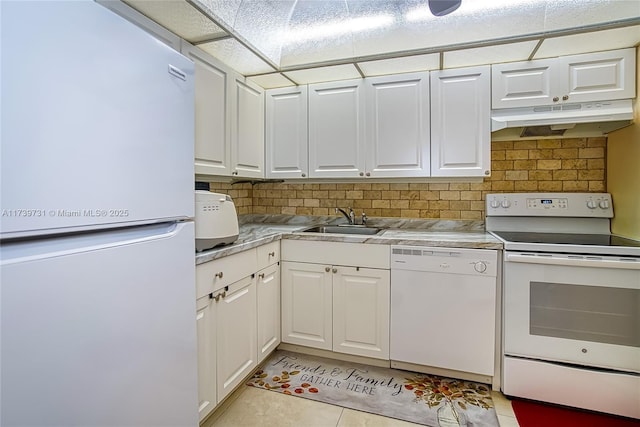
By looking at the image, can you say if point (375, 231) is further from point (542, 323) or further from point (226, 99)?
point (226, 99)

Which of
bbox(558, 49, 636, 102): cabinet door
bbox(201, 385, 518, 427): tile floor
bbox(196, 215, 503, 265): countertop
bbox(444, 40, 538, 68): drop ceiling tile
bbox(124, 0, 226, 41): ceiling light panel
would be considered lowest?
bbox(201, 385, 518, 427): tile floor

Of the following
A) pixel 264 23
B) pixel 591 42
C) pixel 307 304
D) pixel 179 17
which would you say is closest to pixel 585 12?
pixel 591 42

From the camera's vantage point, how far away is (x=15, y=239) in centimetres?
77

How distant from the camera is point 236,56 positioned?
2061mm

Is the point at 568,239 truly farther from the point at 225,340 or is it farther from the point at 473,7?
the point at 225,340

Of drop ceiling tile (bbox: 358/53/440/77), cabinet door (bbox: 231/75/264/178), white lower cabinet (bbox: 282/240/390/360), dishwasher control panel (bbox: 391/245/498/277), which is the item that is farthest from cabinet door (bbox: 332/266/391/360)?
drop ceiling tile (bbox: 358/53/440/77)

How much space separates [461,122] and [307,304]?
160 centimetres

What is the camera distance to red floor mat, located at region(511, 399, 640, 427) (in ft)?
5.63

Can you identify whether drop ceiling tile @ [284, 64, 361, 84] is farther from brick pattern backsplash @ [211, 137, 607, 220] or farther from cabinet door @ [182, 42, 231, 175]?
brick pattern backsplash @ [211, 137, 607, 220]

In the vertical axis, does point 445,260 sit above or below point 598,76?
below

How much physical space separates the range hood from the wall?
0.22ft

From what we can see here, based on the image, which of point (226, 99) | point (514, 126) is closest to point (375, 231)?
point (514, 126)

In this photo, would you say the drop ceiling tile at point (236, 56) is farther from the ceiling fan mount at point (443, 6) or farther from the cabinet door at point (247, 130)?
the ceiling fan mount at point (443, 6)

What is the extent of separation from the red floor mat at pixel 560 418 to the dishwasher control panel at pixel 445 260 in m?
0.73
